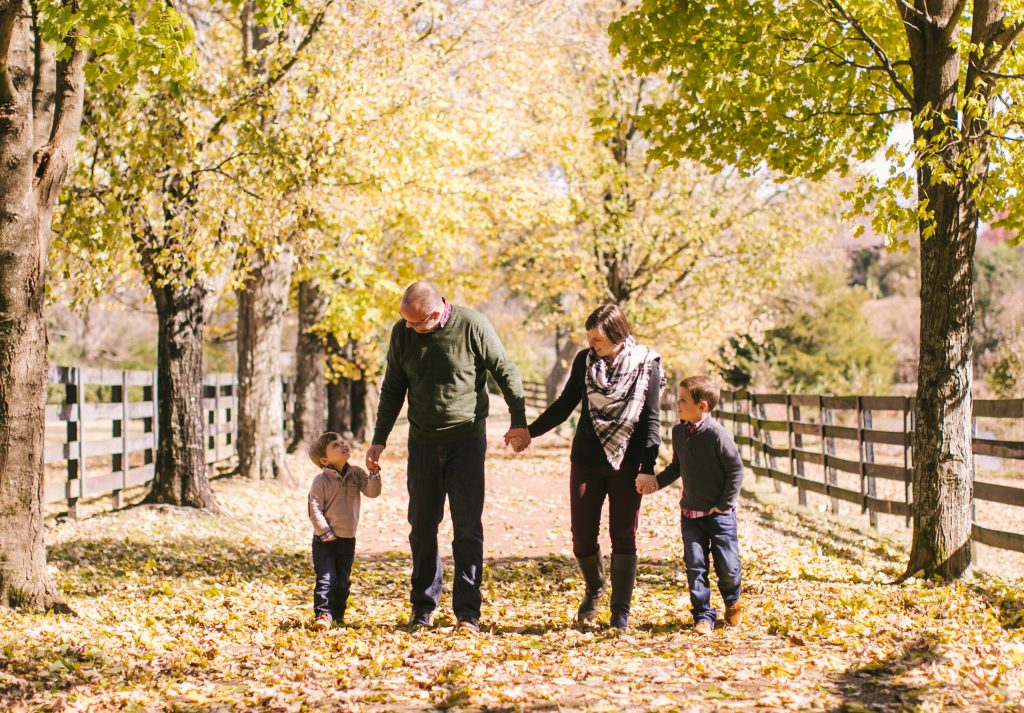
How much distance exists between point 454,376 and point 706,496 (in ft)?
5.06

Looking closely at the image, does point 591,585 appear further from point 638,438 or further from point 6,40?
point 6,40

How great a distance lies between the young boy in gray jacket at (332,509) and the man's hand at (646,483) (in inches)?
59.2

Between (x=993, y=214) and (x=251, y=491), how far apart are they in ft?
30.5

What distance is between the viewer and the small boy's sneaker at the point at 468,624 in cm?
579

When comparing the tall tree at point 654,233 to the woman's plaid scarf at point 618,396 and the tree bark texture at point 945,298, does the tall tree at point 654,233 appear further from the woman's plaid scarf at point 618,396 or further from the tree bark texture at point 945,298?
the woman's plaid scarf at point 618,396

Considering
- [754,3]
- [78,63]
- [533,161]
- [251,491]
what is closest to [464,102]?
[533,161]

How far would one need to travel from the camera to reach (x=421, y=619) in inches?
232

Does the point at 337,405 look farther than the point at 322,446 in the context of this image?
Yes

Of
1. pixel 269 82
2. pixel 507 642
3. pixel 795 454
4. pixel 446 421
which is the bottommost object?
pixel 507 642

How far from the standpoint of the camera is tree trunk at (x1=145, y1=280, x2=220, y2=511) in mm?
10875

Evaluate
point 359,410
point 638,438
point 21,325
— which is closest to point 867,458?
point 638,438

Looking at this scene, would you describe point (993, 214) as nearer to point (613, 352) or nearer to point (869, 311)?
point (613, 352)

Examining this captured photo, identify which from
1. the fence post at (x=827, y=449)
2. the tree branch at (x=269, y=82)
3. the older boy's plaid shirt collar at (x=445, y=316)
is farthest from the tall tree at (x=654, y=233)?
the older boy's plaid shirt collar at (x=445, y=316)

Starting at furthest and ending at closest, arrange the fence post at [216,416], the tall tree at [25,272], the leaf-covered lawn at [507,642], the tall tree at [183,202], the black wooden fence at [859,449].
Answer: the fence post at [216,416], the tall tree at [183,202], the black wooden fence at [859,449], the tall tree at [25,272], the leaf-covered lawn at [507,642]
